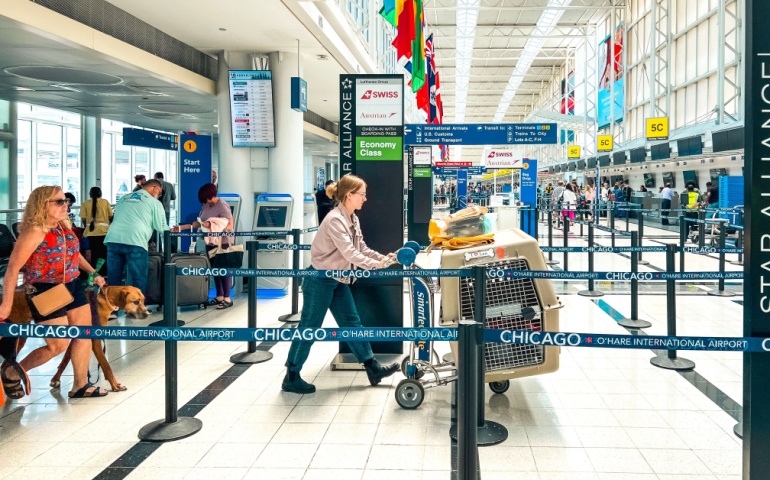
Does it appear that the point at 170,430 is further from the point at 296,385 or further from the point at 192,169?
the point at 192,169

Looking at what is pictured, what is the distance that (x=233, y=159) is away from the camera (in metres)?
10.4

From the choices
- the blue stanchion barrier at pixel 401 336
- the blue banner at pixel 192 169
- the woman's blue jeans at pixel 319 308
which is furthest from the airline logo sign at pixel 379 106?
the blue banner at pixel 192 169

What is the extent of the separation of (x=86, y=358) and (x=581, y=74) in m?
37.7

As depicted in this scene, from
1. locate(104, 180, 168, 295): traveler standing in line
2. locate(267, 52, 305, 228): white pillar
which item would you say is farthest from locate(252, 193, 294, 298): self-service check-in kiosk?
locate(104, 180, 168, 295): traveler standing in line

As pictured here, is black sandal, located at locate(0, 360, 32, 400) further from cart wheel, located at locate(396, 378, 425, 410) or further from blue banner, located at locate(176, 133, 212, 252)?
blue banner, located at locate(176, 133, 212, 252)

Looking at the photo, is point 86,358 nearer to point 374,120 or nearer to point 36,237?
point 36,237

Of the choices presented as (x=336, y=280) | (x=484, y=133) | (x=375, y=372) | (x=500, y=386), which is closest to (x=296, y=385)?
(x=375, y=372)

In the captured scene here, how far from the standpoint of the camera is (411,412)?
14.7 feet

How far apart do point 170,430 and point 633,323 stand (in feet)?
17.3

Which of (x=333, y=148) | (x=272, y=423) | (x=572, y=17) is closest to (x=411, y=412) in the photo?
(x=272, y=423)

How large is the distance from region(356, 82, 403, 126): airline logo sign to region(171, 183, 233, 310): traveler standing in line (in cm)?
343

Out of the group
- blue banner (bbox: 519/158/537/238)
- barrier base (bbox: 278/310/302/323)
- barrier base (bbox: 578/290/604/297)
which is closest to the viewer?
barrier base (bbox: 278/310/302/323)

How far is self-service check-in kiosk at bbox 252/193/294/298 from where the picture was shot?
970 centimetres

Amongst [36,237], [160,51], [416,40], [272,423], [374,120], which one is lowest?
[272,423]
